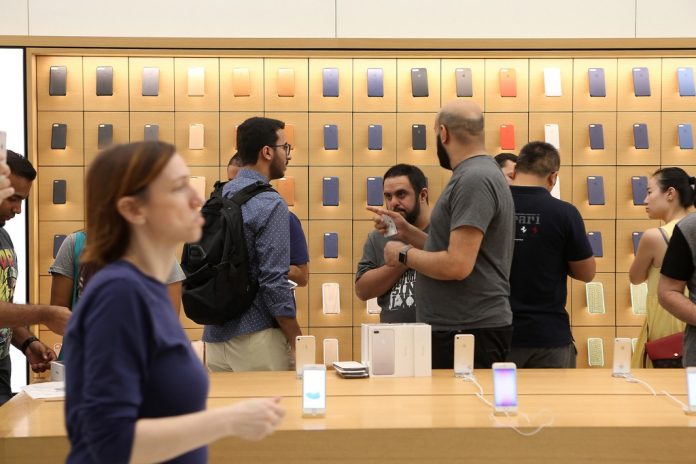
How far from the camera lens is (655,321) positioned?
436 cm

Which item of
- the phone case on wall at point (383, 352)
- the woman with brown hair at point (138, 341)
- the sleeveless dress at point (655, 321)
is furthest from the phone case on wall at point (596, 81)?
the woman with brown hair at point (138, 341)

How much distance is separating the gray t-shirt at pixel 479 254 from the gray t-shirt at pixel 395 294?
1.63ft

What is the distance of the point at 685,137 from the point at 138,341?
18.1 ft

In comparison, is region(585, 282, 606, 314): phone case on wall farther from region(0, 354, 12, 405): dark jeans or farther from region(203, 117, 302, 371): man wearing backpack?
region(0, 354, 12, 405): dark jeans

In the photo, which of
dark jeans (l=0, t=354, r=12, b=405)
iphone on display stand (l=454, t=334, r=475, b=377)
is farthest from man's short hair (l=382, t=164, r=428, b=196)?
dark jeans (l=0, t=354, r=12, b=405)

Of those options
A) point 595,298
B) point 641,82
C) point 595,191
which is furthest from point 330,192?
point 641,82

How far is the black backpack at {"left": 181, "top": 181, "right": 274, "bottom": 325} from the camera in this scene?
3.59m

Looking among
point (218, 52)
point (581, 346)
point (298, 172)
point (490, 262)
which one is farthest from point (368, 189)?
point (490, 262)

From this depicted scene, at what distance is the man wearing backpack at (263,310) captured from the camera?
3625 millimetres

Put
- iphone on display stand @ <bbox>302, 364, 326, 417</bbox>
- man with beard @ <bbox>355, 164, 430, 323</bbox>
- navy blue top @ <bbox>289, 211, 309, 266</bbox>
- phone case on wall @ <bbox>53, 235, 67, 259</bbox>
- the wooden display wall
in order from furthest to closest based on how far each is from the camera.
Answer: the wooden display wall < phone case on wall @ <bbox>53, 235, 67, 259</bbox> < navy blue top @ <bbox>289, 211, 309, 266</bbox> < man with beard @ <bbox>355, 164, 430, 323</bbox> < iphone on display stand @ <bbox>302, 364, 326, 417</bbox>

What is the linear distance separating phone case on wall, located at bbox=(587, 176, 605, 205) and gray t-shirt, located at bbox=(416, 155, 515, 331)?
302 centimetres

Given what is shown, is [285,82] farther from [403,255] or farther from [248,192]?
[403,255]

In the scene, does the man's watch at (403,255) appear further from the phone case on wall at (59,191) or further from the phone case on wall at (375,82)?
the phone case on wall at (59,191)

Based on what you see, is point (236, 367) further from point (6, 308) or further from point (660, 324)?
point (660, 324)
